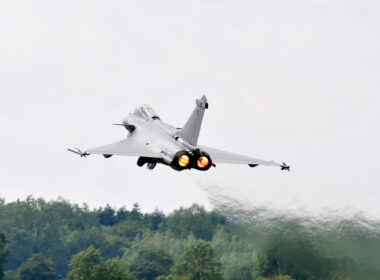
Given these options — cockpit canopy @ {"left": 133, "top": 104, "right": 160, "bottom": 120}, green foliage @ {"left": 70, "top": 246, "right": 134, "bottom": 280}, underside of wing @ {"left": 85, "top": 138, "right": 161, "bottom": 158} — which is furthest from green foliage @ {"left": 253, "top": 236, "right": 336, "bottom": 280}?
green foliage @ {"left": 70, "top": 246, "right": 134, "bottom": 280}

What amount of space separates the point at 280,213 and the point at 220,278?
89.6 ft

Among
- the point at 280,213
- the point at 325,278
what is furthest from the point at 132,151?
the point at 325,278

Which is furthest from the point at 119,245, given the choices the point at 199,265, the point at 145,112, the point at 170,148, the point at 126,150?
the point at 170,148

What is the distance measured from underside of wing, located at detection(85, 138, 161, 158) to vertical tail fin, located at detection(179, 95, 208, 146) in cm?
152

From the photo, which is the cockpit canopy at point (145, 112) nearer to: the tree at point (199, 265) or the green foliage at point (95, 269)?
the tree at point (199, 265)

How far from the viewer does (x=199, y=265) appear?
79.9m

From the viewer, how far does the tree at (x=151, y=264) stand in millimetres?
95688

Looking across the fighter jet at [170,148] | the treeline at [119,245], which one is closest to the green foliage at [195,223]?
the treeline at [119,245]

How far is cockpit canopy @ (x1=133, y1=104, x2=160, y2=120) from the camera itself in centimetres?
5238

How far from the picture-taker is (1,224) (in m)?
122

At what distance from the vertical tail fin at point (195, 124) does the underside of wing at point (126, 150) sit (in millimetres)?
1518

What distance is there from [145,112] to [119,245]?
70374 millimetres

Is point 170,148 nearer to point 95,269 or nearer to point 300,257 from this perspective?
point 300,257

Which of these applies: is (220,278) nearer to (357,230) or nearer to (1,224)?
(357,230)
